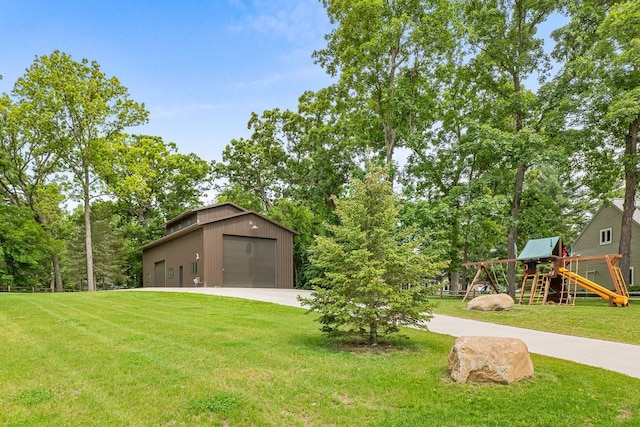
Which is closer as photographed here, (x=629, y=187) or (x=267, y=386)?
(x=267, y=386)

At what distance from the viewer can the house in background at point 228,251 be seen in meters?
24.3

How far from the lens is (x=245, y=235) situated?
25406 mm

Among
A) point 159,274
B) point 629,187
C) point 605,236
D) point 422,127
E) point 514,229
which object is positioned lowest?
point 159,274

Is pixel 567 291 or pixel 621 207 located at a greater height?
pixel 621 207

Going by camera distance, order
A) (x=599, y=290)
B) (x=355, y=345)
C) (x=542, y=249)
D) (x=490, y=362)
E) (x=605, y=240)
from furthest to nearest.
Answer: (x=605, y=240) < (x=542, y=249) < (x=599, y=290) < (x=355, y=345) < (x=490, y=362)

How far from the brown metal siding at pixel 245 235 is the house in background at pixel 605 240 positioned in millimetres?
19114

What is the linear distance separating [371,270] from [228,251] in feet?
63.1

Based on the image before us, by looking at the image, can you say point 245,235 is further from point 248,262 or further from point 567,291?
point 567,291

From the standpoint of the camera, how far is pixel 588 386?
5.18m

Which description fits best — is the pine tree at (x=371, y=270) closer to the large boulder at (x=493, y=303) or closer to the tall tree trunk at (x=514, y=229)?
the large boulder at (x=493, y=303)

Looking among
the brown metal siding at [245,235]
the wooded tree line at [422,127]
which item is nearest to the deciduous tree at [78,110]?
the wooded tree line at [422,127]

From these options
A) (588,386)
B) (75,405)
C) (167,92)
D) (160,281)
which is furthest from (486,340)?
(160,281)

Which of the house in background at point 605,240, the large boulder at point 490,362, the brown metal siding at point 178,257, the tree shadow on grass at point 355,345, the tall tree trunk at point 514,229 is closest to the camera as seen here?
the large boulder at point 490,362

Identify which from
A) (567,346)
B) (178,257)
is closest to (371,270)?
(567,346)
